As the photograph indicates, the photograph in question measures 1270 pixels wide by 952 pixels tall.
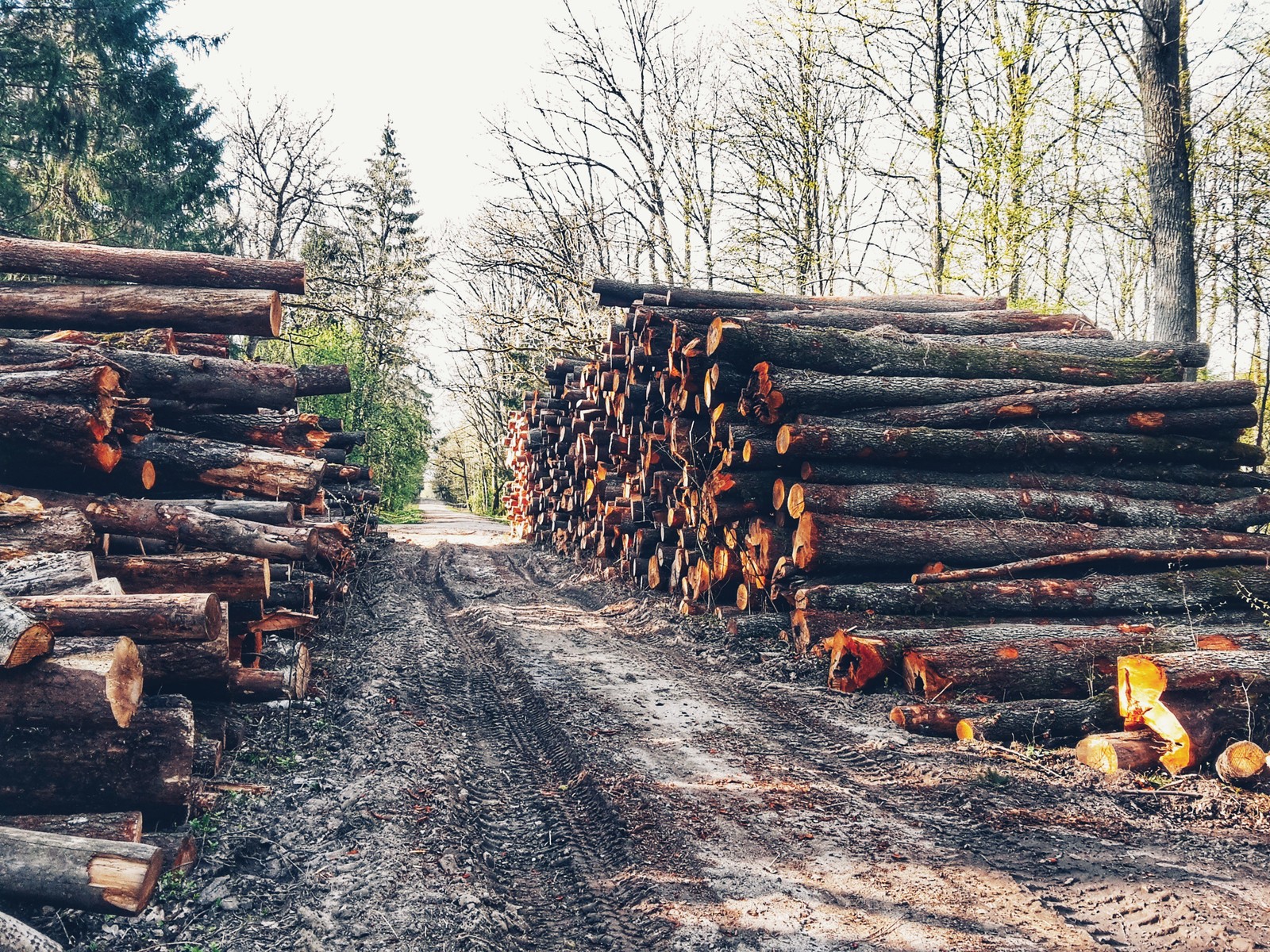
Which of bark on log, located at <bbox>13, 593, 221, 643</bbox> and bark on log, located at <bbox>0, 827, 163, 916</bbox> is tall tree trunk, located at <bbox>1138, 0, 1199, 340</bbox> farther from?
bark on log, located at <bbox>0, 827, 163, 916</bbox>

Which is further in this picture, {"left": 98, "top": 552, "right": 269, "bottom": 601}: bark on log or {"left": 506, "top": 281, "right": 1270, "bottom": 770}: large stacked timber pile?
{"left": 506, "top": 281, "right": 1270, "bottom": 770}: large stacked timber pile

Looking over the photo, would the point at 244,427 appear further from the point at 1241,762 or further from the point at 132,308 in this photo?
the point at 1241,762

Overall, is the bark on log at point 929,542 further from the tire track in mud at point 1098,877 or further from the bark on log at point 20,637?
the bark on log at point 20,637

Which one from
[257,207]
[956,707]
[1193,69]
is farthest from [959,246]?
[257,207]

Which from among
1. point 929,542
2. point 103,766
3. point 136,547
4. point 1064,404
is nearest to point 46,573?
point 136,547

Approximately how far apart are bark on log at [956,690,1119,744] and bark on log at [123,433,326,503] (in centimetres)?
575

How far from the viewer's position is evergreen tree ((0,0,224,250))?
47.6 ft

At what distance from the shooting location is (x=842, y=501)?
7.69m

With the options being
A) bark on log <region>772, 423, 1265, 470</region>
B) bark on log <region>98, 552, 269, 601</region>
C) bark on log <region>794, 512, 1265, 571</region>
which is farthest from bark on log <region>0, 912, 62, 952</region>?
bark on log <region>772, 423, 1265, 470</region>

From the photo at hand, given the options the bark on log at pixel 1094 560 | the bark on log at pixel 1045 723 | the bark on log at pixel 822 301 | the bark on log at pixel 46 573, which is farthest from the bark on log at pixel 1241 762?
the bark on log at pixel 822 301

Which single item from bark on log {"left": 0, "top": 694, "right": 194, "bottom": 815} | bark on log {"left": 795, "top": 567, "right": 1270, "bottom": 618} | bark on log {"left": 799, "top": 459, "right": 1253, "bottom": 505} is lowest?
bark on log {"left": 0, "top": 694, "right": 194, "bottom": 815}

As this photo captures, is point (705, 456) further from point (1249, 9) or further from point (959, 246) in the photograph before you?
point (1249, 9)

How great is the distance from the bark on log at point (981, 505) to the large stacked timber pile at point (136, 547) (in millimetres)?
4715

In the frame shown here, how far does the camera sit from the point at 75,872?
3.16 meters
